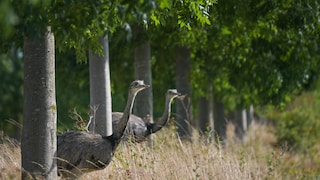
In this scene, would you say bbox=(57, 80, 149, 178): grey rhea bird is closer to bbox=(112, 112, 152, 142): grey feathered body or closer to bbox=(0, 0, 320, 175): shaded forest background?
bbox=(0, 0, 320, 175): shaded forest background

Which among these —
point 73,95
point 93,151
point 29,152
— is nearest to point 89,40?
point 29,152

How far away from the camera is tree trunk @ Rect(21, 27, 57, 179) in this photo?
830 centimetres

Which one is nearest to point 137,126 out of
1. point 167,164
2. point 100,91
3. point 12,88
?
point 100,91

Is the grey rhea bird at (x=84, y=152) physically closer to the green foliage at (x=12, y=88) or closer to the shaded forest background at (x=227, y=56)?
the shaded forest background at (x=227, y=56)

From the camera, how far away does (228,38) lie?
54.9 ft

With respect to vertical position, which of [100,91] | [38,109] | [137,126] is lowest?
[137,126]

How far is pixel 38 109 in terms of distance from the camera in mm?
8328

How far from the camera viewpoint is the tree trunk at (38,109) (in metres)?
8.30

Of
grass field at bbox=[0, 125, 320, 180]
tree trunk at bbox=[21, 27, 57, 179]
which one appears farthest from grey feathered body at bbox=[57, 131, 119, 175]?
tree trunk at bbox=[21, 27, 57, 179]

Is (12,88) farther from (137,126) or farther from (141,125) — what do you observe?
(137,126)

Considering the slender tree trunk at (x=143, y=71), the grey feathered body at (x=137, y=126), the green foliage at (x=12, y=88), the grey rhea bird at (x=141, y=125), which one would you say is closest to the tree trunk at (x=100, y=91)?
the grey rhea bird at (x=141, y=125)

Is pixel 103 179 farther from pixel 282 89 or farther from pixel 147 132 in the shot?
pixel 282 89

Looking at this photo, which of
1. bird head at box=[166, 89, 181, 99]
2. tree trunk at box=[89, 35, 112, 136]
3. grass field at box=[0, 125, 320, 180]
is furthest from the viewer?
bird head at box=[166, 89, 181, 99]

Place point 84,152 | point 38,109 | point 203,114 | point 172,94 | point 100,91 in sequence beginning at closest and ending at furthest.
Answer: point 38,109
point 84,152
point 100,91
point 172,94
point 203,114
